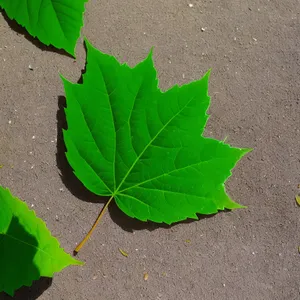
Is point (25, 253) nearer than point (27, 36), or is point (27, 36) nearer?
point (25, 253)

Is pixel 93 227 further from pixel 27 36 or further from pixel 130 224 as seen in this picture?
pixel 27 36

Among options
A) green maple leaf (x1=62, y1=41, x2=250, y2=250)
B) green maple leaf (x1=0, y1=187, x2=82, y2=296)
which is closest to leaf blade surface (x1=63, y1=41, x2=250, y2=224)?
green maple leaf (x1=62, y1=41, x2=250, y2=250)

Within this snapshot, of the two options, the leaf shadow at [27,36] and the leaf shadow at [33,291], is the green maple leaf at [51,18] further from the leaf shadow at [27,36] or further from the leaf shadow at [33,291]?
the leaf shadow at [33,291]

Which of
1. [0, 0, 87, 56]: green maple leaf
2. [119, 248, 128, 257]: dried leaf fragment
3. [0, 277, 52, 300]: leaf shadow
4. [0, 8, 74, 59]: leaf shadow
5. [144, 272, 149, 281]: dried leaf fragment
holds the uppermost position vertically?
[0, 0, 87, 56]: green maple leaf

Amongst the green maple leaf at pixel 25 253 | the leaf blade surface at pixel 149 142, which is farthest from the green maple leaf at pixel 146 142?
the green maple leaf at pixel 25 253

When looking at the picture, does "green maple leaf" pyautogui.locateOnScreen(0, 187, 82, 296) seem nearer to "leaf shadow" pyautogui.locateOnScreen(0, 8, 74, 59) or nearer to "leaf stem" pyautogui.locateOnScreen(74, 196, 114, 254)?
"leaf stem" pyautogui.locateOnScreen(74, 196, 114, 254)

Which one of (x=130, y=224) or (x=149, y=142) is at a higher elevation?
(x=149, y=142)

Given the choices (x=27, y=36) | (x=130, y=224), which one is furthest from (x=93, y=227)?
(x=27, y=36)
